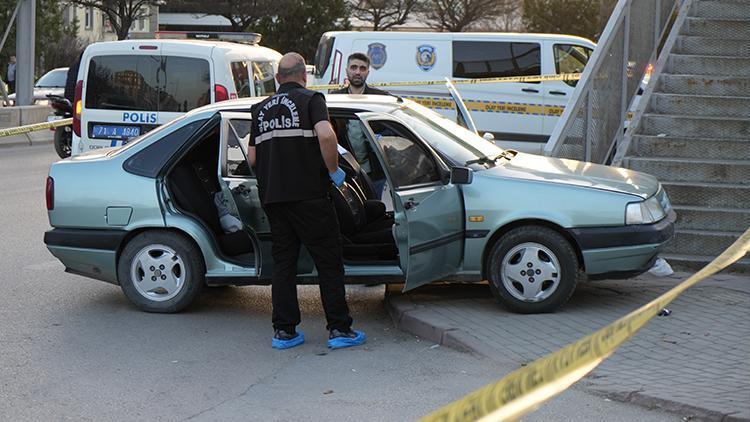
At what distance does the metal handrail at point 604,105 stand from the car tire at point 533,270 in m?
2.66

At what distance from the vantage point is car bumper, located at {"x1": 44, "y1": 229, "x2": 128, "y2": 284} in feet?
27.0

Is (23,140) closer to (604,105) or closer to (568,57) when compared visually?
(568,57)

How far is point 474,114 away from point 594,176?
11.3 metres

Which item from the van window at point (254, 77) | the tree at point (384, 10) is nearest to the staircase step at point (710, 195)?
the van window at point (254, 77)

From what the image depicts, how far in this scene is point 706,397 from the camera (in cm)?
588

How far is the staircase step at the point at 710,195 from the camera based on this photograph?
988 cm

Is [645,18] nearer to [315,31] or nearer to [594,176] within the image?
[594,176]

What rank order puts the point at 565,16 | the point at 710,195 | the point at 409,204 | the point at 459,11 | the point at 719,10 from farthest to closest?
the point at 459,11 < the point at 565,16 < the point at 719,10 < the point at 710,195 < the point at 409,204

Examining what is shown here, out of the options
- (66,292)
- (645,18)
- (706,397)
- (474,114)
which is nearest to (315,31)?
(474,114)

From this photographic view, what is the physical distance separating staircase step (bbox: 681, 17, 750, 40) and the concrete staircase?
0.01 metres

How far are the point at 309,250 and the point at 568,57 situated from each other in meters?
12.5

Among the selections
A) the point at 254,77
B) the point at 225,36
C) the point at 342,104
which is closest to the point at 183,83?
the point at 254,77

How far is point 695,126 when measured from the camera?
36.0 feet

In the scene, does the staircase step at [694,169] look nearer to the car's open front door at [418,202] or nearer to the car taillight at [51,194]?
the car's open front door at [418,202]
